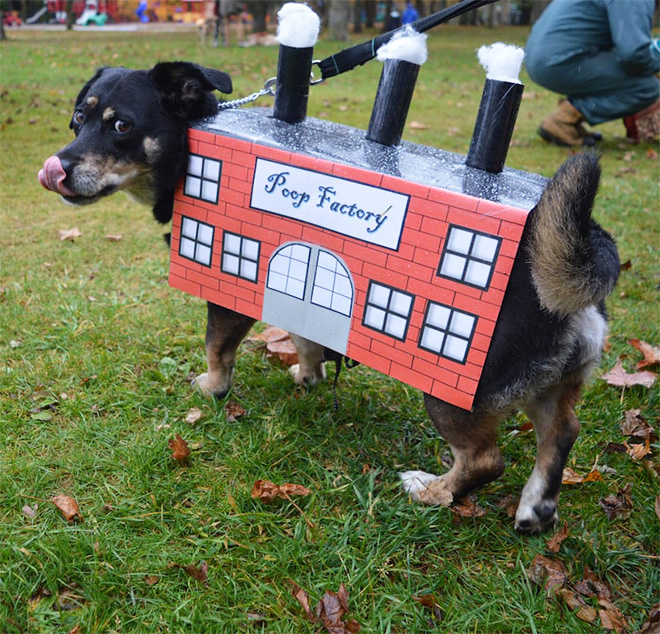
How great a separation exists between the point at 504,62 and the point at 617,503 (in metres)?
1.67

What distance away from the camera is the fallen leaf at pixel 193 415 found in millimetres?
2725

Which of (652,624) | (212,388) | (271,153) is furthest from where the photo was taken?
(212,388)

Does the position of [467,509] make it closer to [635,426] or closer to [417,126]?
[635,426]

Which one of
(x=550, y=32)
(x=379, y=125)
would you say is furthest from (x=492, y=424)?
(x=550, y=32)

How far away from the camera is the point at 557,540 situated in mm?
2201

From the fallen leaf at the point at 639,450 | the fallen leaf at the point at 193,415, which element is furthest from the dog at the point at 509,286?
the fallen leaf at the point at 639,450

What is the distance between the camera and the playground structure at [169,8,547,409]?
196cm

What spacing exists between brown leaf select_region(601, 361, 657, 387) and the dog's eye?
2458mm

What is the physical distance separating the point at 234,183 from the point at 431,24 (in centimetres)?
94

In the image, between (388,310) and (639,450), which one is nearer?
(388,310)

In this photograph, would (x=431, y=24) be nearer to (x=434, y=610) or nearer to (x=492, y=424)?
(x=492, y=424)

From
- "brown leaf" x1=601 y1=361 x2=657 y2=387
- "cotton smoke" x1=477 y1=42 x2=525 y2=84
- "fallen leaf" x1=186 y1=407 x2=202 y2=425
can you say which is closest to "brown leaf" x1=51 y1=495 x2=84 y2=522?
"fallen leaf" x1=186 y1=407 x2=202 y2=425

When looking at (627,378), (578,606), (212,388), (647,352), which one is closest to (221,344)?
(212,388)

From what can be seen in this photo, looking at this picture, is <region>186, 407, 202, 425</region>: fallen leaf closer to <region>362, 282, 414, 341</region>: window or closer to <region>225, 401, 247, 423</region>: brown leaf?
<region>225, 401, 247, 423</region>: brown leaf
